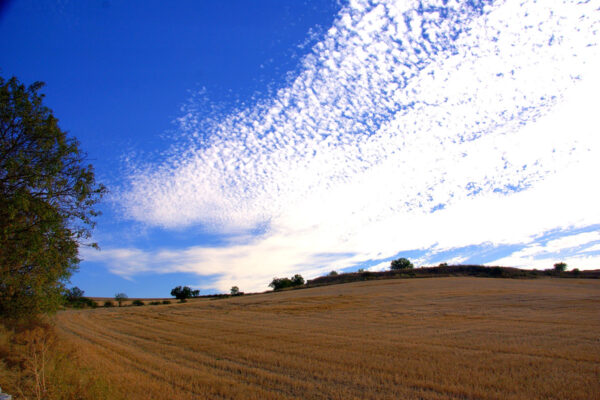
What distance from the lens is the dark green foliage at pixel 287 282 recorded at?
110250mm

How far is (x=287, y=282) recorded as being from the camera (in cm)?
11125

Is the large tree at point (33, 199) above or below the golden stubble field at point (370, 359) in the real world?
above

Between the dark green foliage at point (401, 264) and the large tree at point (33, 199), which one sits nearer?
the large tree at point (33, 199)

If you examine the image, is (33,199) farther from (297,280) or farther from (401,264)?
(401,264)

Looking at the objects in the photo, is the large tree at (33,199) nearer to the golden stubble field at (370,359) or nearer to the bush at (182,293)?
the golden stubble field at (370,359)

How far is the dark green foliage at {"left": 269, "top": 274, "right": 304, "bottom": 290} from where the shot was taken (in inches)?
4341

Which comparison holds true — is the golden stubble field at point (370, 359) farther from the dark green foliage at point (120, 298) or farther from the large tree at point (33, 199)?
the dark green foliage at point (120, 298)

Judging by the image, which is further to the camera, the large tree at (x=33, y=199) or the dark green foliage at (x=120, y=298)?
the dark green foliage at (x=120, y=298)

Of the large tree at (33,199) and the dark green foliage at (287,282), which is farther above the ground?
the large tree at (33,199)

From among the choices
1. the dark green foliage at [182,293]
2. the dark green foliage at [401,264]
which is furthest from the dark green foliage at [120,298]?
the dark green foliage at [401,264]

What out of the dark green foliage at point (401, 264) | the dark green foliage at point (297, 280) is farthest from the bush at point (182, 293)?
the dark green foliage at point (401, 264)

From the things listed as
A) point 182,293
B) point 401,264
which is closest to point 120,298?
point 182,293

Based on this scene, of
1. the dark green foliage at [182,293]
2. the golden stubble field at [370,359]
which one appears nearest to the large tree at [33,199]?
the golden stubble field at [370,359]

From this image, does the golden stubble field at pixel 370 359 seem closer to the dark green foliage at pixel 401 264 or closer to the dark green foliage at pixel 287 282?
the dark green foliage at pixel 287 282
